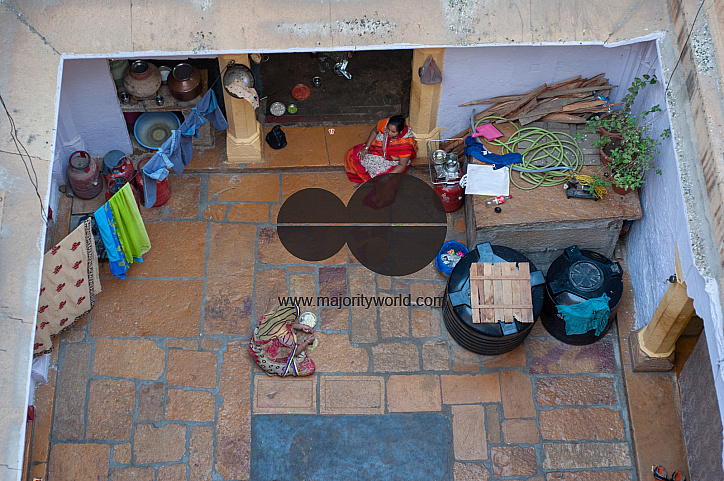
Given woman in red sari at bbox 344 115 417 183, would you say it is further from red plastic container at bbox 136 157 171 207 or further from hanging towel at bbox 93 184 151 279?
hanging towel at bbox 93 184 151 279

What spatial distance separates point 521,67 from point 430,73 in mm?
1060

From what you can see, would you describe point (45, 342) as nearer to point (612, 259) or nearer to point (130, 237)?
point (130, 237)

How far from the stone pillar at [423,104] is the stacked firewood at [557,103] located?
414 millimetres

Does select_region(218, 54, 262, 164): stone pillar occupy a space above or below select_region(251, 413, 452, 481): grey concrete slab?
above

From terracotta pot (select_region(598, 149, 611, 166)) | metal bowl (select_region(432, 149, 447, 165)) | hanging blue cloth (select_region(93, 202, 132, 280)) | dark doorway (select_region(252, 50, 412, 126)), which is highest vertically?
dark doorway (select_region(252, 50, 412, 126))

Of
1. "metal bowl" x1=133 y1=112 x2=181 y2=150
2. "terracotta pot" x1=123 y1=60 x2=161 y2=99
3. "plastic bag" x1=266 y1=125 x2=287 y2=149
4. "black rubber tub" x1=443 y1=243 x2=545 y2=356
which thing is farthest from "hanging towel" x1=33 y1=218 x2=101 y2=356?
"black rubber tub" x1=443 y1=243 x2=545 y2=356

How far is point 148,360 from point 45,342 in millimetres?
1062

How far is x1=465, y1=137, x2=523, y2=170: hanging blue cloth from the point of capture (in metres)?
7.95

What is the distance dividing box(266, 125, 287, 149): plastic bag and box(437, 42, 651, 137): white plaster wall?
2.09 metres

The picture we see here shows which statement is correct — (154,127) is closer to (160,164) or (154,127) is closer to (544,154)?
(160,164)

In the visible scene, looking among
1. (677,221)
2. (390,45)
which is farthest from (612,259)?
(390,45)

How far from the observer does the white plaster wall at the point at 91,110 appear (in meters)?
7.84

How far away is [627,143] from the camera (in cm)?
735

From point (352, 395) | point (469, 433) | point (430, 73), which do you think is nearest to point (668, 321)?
point (469, 433)
